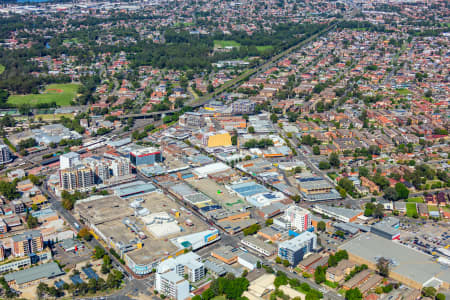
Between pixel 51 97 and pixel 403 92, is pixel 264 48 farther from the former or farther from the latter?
pixel 51 97

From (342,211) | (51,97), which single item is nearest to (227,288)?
(342,211)

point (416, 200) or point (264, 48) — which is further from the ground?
point (264, 48)

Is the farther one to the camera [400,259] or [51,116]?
[51,116]

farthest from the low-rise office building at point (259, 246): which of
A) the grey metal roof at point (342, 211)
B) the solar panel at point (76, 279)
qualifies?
the solar panel at point (76, 279)

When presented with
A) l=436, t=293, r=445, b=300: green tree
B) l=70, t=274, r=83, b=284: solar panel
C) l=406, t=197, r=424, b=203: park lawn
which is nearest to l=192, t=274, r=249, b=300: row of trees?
l=70, t=274, r=83, b=284: solar panel

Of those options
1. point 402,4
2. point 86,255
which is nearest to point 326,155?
point 86,255

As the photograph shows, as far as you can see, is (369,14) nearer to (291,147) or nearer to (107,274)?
(291,147)

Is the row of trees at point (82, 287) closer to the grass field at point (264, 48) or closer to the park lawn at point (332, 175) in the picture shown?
the park lawn at point (332, 175)
